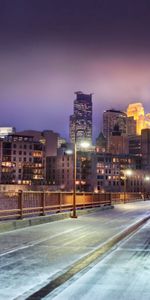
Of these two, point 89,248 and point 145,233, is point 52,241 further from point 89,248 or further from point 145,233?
point 145,233

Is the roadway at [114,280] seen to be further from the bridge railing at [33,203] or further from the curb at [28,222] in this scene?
the bridge railing at [33,203]

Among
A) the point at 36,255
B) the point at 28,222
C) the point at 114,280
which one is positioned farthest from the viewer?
the point at 28,222

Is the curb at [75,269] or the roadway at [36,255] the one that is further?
the roadway at [36,255]

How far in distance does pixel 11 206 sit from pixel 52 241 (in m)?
7.45

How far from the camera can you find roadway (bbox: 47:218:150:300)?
7777mm

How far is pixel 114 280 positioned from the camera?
29.7ft

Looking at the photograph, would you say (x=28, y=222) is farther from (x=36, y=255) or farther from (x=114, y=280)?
(x=114, y=280)

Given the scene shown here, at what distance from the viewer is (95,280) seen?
9062 millimetres

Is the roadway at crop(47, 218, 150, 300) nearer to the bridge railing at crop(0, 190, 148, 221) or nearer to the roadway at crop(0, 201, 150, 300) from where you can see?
the roadway at crop(0, 201, 150, 300)

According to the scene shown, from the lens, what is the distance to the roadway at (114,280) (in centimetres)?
778

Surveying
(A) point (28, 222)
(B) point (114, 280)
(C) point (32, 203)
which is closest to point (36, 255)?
(B) point (114, 280)

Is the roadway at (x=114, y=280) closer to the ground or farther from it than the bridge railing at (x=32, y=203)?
closer to the ground

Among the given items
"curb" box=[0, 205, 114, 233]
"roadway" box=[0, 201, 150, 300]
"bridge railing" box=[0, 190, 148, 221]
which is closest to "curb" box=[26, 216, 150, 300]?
"roadway" box=[0, 201, 150, 300]

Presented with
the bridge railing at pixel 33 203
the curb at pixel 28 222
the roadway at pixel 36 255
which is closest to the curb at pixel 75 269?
the roadway at pixel 36 255
